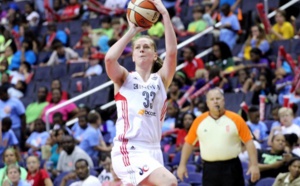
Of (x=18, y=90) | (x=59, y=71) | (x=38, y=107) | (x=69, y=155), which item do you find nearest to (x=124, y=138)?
(x=69, y=155)

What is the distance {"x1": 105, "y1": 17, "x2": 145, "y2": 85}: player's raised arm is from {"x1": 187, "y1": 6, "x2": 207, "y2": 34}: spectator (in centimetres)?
1025

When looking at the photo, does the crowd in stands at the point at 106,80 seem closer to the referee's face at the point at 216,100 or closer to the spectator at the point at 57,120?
the spectator at the point at 57,120

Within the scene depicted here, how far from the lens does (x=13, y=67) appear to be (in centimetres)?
2100

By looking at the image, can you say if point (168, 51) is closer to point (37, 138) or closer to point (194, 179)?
point (194, 179)

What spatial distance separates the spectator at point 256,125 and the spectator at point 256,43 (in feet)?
9.35

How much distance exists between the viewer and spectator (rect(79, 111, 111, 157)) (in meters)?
16.0

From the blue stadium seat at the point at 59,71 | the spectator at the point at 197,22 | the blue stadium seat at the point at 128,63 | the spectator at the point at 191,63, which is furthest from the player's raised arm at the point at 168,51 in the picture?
the blue stadium seat at the point at 59,71

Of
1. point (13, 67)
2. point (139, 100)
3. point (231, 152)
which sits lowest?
point (13, 67)

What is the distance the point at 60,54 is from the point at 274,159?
27.3ft

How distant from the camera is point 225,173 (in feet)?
39.0

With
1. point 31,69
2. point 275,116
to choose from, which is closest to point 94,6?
point 31,69

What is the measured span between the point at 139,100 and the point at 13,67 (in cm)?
1203

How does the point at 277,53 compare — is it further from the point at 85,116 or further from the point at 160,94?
the point at 160,94

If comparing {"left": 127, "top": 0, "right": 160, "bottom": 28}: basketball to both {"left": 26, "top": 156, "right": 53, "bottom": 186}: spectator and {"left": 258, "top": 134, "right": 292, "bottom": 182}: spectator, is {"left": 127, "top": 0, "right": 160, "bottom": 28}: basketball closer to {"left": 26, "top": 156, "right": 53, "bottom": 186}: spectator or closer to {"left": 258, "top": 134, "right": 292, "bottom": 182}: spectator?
{"left": 258, "top": 134, "right": 292, "bottom": 182}: spectator
